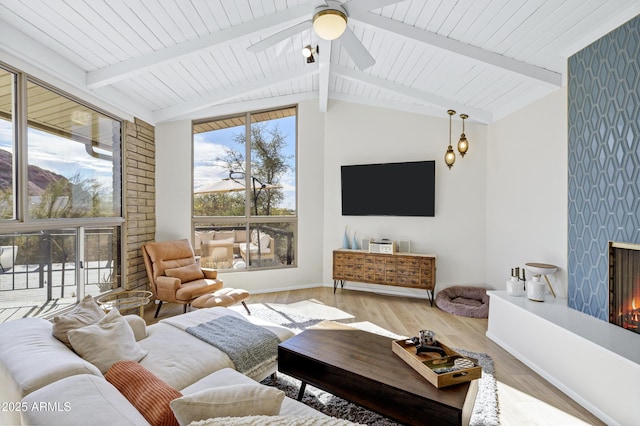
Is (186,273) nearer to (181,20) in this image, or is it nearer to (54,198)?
(54,198)

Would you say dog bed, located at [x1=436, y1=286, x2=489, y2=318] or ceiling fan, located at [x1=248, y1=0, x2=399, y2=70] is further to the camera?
dog bed, located at [x1=436, y1=286, x2=489, y2=318]

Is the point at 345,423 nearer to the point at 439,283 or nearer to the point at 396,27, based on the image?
the point at 396,27

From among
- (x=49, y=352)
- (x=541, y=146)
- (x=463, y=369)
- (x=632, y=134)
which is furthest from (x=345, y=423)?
(x=541, y=146)

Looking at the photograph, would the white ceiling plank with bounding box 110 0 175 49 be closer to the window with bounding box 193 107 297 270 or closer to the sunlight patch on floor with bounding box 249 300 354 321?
the window with bounding box 193 107 297 270

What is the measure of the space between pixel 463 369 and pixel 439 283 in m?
3.23

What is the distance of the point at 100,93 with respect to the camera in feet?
11.4

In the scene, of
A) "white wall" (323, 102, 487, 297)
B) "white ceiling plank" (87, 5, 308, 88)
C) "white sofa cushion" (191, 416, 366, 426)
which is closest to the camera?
"white sofa cushion" (191, 416, 366, 426)

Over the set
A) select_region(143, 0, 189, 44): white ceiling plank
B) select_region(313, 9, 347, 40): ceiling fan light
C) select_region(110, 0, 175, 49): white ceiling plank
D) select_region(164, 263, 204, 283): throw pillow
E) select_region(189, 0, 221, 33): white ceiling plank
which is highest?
select_region(189, 0, 221, 33): white ceiling plank

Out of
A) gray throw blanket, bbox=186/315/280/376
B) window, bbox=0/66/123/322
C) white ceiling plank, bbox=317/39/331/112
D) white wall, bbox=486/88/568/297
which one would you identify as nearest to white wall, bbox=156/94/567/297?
white wall, bbox=486/88/568/297

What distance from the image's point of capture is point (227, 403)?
44.8 inches

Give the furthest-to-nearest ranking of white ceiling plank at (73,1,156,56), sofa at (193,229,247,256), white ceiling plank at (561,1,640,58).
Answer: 1. sofa at (193,229,247,256)
2. white ceiling plank at (73,1,156,56)
3. white ceiling plank at (561,1,640,58)

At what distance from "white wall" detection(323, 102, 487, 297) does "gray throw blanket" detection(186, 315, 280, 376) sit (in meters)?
3.04

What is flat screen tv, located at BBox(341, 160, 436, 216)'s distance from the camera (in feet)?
15.5

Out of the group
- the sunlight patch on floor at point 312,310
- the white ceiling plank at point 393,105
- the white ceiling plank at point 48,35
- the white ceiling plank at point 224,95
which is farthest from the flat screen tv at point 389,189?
the white ceiling plank at point 48,35
